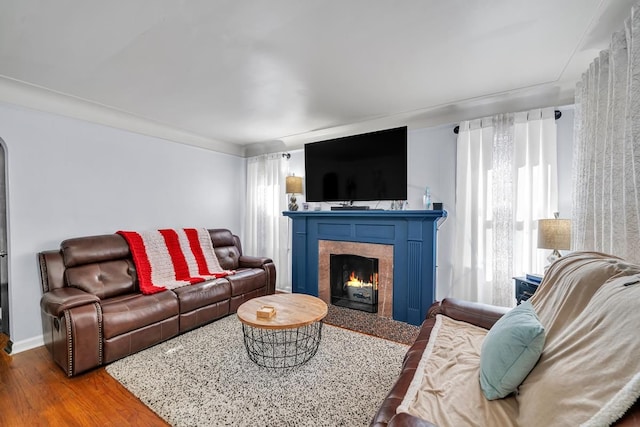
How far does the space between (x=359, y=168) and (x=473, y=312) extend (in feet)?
6.92

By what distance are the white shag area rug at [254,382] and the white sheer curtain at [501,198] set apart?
123 centimetres

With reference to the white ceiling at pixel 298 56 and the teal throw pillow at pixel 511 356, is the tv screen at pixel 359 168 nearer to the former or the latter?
the white ceiling at pixel 298 56

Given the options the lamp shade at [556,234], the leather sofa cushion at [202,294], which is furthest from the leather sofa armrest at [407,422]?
the leather sofa cushion at [202,294]

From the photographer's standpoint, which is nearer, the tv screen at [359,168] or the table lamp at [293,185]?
the tv screen at [359,168]

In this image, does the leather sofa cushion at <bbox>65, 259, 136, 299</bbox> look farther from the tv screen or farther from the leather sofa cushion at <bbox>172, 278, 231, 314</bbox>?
the tv screen

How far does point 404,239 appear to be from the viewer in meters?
3.13

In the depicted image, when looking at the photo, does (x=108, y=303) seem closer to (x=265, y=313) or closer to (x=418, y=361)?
(x=265, y=313)

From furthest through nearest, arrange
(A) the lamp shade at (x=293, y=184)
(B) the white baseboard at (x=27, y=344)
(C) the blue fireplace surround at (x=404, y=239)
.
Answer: (A) the lamp shade at (x=293, y=184), (C) the blue fireplace surround at (x=404, y=239), (B) the white baseboard at (x=27, y=344)

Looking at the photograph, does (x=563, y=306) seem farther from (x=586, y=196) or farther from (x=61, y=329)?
(x=61, y=329)

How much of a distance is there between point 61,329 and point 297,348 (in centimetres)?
184

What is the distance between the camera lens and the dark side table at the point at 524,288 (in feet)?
7.75

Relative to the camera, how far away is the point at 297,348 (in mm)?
2457

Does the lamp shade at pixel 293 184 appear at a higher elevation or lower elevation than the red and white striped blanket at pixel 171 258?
higher

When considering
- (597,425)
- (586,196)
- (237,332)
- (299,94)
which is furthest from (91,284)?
(586,196)
